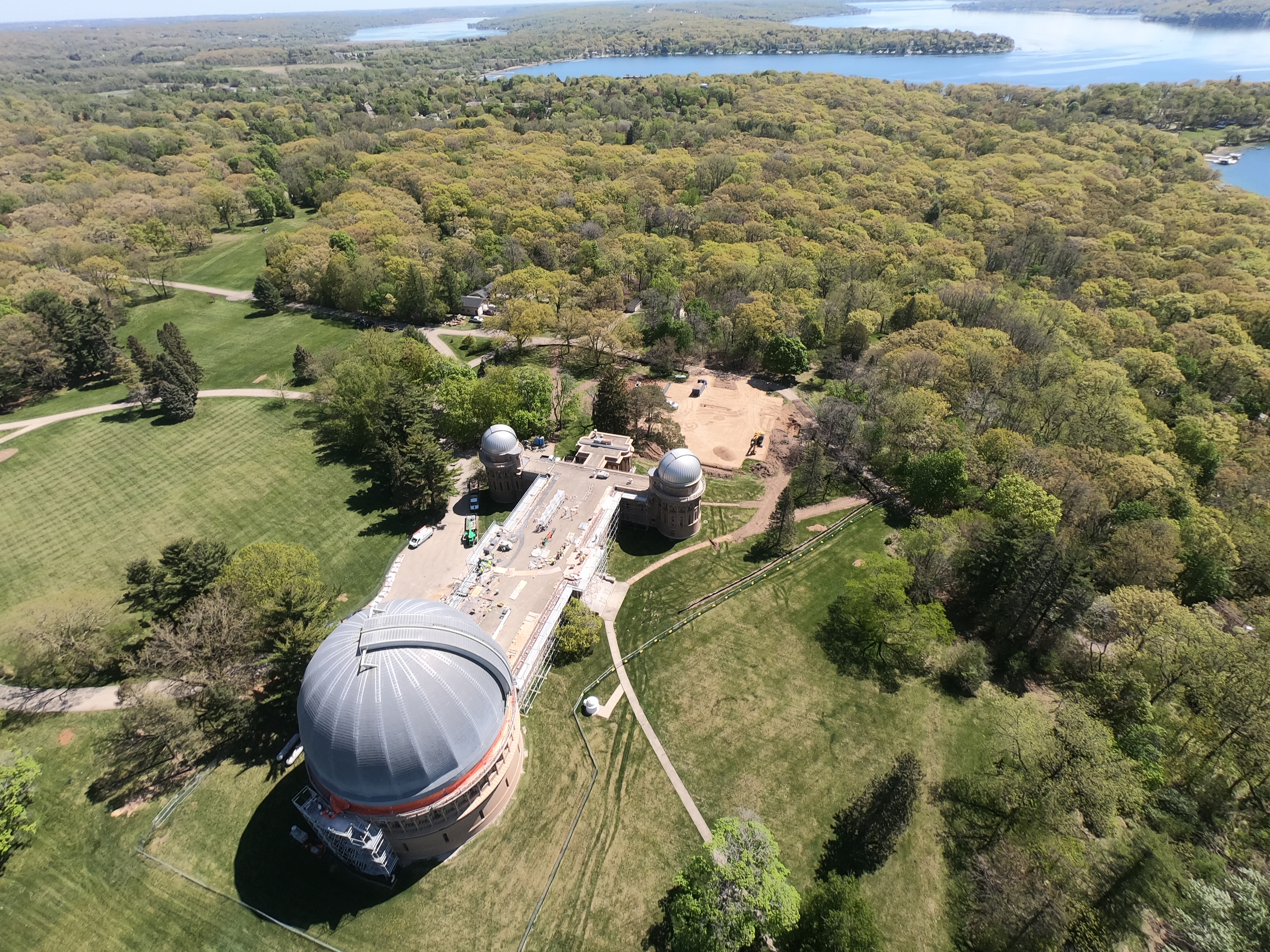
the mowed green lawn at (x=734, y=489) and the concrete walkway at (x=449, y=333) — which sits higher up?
the concrete walkway at (x=449, y=333)

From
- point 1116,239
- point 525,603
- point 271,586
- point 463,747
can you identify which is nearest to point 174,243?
point 271,586

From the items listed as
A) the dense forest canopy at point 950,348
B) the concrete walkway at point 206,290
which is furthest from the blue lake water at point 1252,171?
the concrete walkway at point 206,290

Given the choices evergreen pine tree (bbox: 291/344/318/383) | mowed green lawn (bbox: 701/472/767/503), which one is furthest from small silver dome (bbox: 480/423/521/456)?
evergreen pine tree (bbox: 291/344/318/383)

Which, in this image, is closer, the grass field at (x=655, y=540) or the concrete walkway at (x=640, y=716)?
the concrete walkway at (x=640, y=716)

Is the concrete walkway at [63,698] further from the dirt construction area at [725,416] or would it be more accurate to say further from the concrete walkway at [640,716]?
the dirt construction area at [725,416]

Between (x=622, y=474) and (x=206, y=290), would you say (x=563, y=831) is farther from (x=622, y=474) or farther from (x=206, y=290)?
(x=206, y=290)
